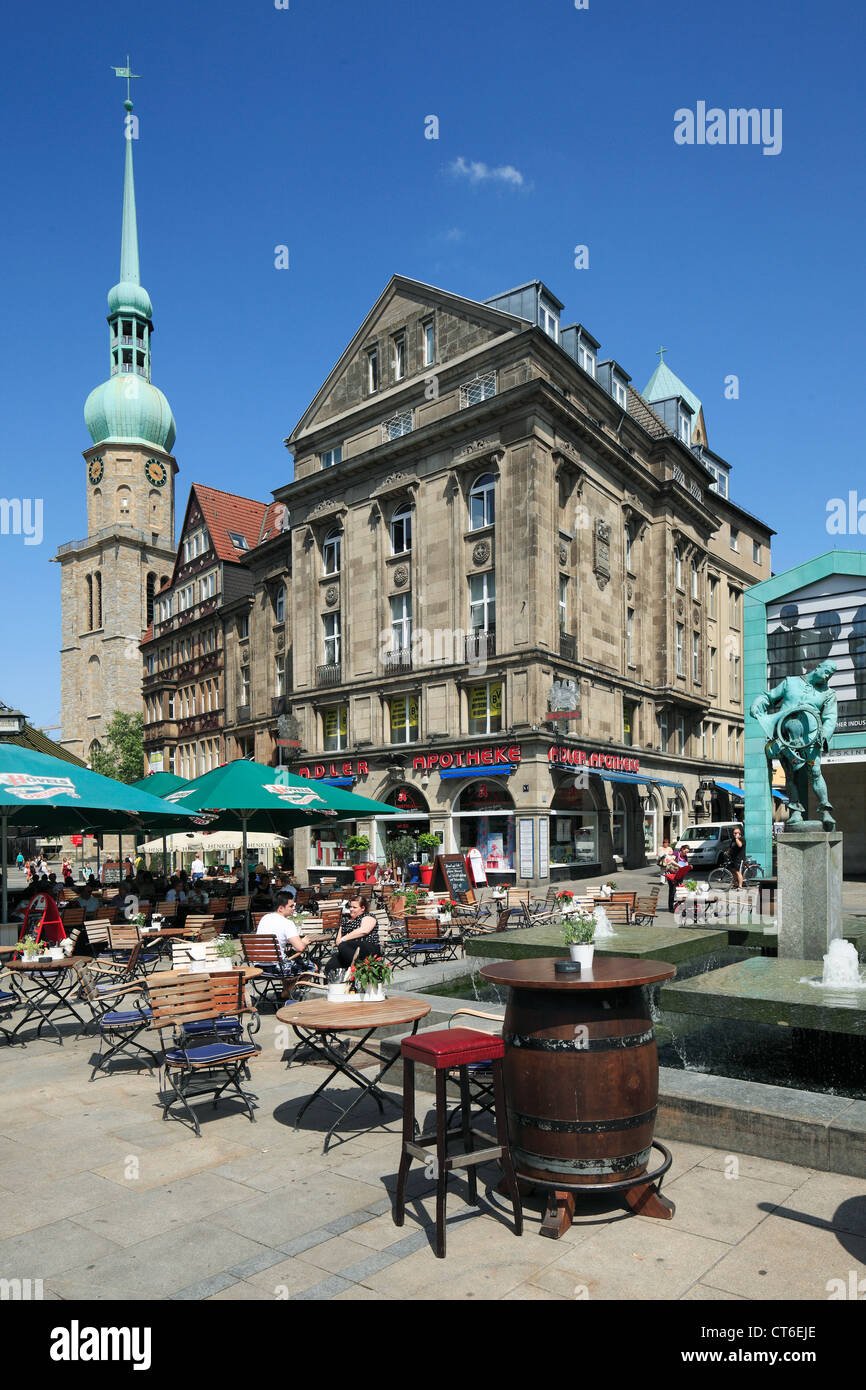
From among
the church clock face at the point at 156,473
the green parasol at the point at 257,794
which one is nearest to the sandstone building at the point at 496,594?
the green parasol at the point at 257,794

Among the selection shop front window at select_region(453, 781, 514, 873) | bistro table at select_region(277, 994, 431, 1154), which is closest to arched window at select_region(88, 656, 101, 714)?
shop front window at select_region(453, 781, 514, 873)

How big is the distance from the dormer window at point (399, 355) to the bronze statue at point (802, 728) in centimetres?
2654

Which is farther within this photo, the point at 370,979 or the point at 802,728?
the point at 802,728

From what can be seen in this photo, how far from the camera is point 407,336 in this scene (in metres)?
35.9

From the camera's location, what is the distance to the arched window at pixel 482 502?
32344 mm

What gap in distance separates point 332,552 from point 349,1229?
35625 mm

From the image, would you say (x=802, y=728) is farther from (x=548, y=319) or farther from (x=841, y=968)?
(x=548, y=319)

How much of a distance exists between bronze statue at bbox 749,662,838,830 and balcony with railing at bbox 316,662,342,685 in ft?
83.5

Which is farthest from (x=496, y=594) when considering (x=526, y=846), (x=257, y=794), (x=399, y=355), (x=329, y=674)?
(x=257, y=794)

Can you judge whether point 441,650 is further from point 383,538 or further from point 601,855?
point 601,855

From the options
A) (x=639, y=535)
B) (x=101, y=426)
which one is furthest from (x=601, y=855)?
(x=101, y=426)

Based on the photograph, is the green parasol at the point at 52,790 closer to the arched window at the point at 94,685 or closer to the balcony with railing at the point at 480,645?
the balcony with railing at the point at 480,645

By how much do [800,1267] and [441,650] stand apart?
95.5 feet
